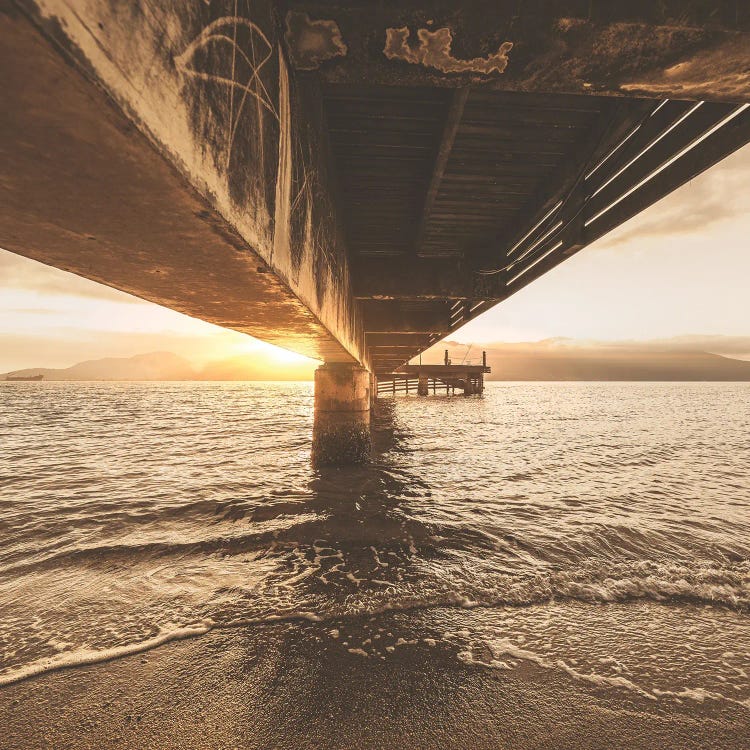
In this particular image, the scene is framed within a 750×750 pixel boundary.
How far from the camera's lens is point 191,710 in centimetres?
271

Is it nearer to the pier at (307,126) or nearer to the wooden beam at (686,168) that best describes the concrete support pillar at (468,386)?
the wooden beam at (686,168)

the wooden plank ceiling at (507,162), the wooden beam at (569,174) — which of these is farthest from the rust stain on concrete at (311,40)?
the wooden beam at (569,174)

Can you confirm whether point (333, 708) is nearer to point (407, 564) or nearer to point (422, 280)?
point (407, 564)

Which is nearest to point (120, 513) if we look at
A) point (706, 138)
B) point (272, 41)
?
point (272, 41)

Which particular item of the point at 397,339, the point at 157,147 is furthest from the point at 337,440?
the point at 157,147

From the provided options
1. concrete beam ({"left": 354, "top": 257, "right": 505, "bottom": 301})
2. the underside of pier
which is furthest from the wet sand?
concrete beam ({"left": 354, "top": 257, "right": 505, "bottom": 301})

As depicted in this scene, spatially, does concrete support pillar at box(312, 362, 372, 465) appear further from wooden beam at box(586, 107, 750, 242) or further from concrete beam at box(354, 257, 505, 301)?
wooden beam at box(586, 107, 750, 242)

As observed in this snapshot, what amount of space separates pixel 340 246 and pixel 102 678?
460cm

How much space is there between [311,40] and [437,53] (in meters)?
0.66

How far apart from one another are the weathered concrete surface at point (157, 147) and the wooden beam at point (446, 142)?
1.08 m

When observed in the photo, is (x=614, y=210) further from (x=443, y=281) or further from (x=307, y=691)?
(x=307, y=691)

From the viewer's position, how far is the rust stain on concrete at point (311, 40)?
2018 mm

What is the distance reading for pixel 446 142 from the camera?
11.1 ft

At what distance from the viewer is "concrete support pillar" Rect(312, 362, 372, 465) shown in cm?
1057
